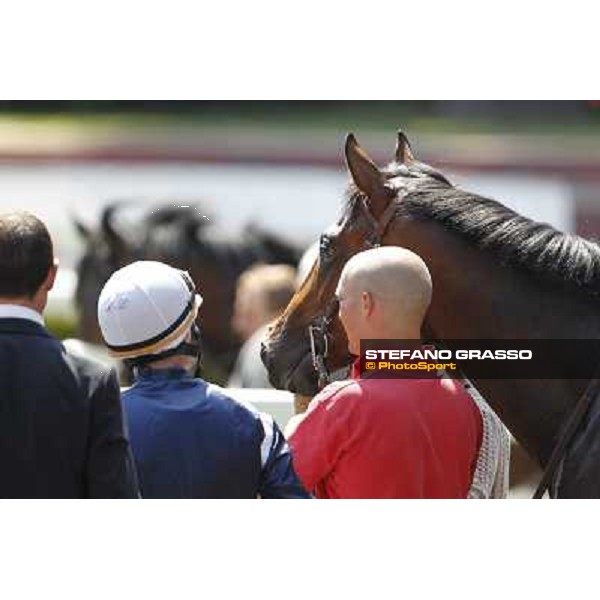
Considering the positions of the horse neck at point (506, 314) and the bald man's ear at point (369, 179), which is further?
the bald man's ear at point (369, 179)

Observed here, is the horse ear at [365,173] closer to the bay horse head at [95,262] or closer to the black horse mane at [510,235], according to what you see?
the black horse mane at [510,235]

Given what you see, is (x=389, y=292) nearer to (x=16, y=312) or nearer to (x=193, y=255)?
(x=16, y=312)

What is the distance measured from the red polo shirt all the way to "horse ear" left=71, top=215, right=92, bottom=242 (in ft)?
6.03

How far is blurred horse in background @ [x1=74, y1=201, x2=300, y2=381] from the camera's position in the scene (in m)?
4.92

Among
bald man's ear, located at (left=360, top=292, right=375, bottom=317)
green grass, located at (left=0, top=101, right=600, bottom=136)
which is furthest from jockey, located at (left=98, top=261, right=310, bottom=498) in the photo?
green grass, located at (left=0, top=101, right=600, bottom=136)

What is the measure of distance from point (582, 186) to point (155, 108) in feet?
4.74

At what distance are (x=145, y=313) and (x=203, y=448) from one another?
0.34 meters

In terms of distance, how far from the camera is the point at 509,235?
3.84m

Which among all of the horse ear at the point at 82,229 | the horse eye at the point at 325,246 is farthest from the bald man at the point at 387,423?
the horse ear at the point at 82,229

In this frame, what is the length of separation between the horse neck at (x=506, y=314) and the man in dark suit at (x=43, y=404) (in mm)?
1364

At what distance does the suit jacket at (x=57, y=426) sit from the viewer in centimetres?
280

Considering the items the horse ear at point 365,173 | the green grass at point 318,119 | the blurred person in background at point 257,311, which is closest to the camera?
the horse ear at point 365,173

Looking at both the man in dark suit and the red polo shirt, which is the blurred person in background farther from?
the man in dark suit

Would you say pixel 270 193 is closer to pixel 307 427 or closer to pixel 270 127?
pixel 270 127
